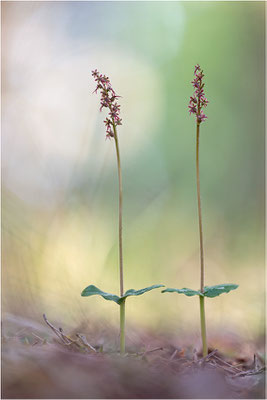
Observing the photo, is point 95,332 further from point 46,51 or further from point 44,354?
point 46,51

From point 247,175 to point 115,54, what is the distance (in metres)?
1.23

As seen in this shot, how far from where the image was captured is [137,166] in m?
2.46

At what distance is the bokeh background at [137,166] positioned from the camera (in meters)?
1.61

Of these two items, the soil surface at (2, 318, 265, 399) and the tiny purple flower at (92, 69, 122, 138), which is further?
the tiny purple flower at (92, 69, 122, 138)

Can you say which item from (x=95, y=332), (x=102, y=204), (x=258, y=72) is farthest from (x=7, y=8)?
(x=95, y=332)

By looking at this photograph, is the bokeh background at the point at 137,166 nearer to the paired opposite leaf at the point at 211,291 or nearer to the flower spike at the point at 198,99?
the paired opposite leaf at the point at 211,291

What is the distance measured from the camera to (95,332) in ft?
4.32

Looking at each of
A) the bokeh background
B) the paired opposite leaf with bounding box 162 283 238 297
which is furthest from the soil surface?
the bokeh background

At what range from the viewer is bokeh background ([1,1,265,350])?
5.29ft

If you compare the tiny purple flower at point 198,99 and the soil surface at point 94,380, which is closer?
the soil surface at point 94,380

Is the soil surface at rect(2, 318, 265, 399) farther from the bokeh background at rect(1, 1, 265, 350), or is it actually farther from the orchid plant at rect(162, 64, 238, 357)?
the bokeh background at rect(1, 1, 265, 350)

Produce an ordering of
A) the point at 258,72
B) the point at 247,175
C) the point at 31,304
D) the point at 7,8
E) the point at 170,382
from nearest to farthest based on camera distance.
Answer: the point at 170,382 < the point at 31,304 < the point at 7,8 < the point at 247,175 < the point at 258,72

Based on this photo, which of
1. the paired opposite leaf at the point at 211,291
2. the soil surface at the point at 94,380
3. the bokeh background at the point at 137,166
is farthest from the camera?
the bokeh background at the point at 137,166

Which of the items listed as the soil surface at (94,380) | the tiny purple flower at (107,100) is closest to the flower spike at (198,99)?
the tiny purple flower at (107,100)
